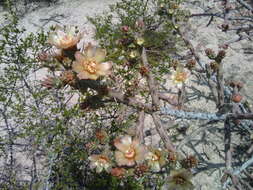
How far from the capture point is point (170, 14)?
9.18 ft

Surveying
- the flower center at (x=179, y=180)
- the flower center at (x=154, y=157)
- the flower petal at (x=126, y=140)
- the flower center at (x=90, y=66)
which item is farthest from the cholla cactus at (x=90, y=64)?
the flower center at (x=179, y=180)

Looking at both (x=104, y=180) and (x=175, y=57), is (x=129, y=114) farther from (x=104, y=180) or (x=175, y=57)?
(x=175, y=57)

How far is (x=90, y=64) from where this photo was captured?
1.52 meters

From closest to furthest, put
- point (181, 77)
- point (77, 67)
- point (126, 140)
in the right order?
point (77, 67), point (126, 140), point (181, 77)

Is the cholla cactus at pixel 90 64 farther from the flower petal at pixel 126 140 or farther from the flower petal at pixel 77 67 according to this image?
the flower petal at pixel 126 140

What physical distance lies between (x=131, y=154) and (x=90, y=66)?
1.60 ft

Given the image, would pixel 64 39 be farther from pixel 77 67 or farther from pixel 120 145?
pixel 120 145

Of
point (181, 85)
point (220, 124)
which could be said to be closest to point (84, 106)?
point (181, 85)

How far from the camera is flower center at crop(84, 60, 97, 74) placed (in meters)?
1.47

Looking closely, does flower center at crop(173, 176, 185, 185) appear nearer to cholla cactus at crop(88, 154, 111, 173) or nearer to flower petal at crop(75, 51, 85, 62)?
cholla cactus at crop(88, 154, 111, 173)

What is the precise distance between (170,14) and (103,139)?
1556mm

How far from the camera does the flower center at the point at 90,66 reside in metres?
1.47

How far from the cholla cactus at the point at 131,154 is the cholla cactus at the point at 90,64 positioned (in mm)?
391

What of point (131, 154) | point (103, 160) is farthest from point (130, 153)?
point (103, 160)
